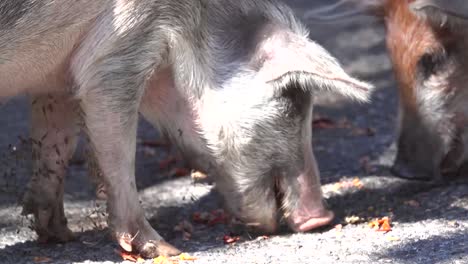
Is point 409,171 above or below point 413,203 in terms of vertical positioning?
above

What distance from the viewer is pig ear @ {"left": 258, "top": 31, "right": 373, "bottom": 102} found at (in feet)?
15.5

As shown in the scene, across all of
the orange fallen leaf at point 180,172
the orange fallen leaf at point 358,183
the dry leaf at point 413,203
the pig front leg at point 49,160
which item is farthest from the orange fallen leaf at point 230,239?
the orange fallen leaf at point 180,172

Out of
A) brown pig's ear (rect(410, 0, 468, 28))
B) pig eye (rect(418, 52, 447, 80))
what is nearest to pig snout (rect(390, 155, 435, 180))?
pig eye (rect(418, 52, 447, 80))

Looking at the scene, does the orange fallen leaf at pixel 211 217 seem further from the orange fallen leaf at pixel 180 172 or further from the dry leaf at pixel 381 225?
the orange fallen leaf at pixel 180 172

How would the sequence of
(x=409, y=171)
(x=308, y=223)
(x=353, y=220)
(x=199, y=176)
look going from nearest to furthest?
1. (x=308, y=223)
2. (x=353, y=220)
3. (x=199, y=176)
4. (x=409, y=171)

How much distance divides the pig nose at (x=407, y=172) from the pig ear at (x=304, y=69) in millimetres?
1049

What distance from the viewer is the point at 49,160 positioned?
5.09 meters

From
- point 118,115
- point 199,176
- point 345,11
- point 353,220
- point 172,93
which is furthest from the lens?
point 345,11

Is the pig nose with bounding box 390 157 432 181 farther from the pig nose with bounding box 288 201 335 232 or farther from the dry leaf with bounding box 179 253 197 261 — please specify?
the dry leaf with bounding box 179 253 197 261

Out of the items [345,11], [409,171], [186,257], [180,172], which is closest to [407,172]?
[409,171]

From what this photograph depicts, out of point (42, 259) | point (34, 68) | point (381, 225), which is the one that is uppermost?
point (34, 68)

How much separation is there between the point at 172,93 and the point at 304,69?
0.61 m

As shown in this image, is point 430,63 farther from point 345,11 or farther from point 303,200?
point 303,200

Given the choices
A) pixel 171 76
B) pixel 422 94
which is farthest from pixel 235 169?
pixel 422 94
